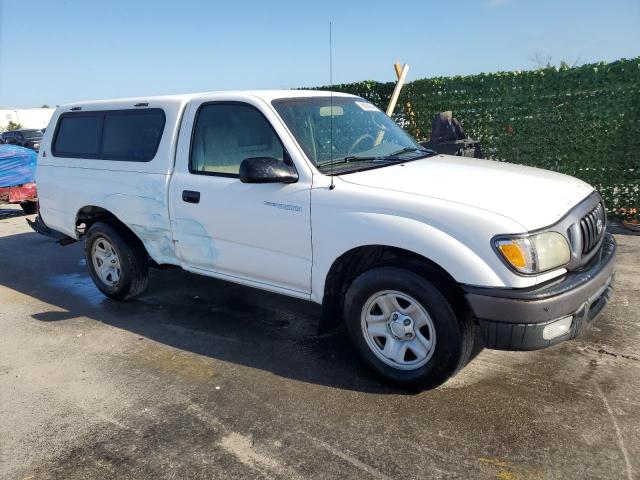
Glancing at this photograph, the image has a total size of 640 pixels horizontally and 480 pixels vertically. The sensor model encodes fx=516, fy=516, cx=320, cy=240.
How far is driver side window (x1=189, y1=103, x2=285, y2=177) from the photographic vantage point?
3850 millimetres

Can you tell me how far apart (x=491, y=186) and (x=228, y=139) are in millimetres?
2024

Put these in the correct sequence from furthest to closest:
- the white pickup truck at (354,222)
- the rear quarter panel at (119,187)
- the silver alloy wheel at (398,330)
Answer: the rear quarter panel at (119,187), the silver alloy wheel at (398,330), the white pickup truck at (354,222)

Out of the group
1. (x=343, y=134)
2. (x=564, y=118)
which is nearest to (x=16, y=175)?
(x=343, y=134)

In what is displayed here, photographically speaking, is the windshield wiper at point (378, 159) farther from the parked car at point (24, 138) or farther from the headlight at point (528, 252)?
the parked car at point (24, 138)

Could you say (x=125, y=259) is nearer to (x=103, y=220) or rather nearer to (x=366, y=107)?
(x=103, y=220)

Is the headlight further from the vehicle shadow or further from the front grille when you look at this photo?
the vehicle shadow

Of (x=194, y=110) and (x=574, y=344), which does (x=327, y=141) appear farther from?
(x=574, y=344)

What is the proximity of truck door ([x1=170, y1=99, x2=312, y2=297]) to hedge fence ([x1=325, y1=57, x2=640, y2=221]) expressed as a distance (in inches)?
233

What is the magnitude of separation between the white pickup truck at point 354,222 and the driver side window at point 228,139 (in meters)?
0.01

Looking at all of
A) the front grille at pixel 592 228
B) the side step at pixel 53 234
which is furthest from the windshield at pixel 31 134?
the front grille at pixel 592 228

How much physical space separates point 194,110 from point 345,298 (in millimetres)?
2068

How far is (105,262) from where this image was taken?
16.9 feet

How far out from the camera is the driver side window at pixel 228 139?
12.6 ft

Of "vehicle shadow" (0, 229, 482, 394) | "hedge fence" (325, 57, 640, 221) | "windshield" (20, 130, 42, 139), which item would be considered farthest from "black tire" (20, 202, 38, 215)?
"windshield" (20, 130, 42, 139)
